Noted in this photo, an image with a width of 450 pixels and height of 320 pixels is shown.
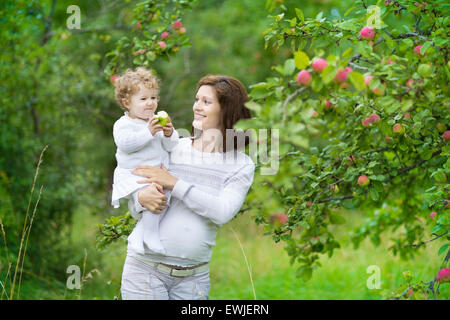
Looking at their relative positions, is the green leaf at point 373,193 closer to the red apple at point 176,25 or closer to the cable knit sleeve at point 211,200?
the cable knit sleeve at point 211,200

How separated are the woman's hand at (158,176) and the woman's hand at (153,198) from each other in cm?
2

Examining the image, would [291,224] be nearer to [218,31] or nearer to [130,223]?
[130,223]

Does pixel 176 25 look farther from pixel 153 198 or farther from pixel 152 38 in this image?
pixel 153 198

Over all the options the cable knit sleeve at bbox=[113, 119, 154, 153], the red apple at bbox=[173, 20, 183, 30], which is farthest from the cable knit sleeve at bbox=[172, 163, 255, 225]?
the red apple at bbox=[173, 20, 183, 30]

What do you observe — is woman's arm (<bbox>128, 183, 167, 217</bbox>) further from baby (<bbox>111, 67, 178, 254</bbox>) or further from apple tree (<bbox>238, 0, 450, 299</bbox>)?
apple tree (<bbox>238, 0, 450, 299</bbox>)

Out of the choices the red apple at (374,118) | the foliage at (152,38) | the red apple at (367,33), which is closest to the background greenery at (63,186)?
the foliage at (152,38)

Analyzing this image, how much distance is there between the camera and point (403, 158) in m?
2.87

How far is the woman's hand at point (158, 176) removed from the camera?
1970 mm

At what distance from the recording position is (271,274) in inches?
219

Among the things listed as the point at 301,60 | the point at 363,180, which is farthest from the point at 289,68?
the point at 363,180
